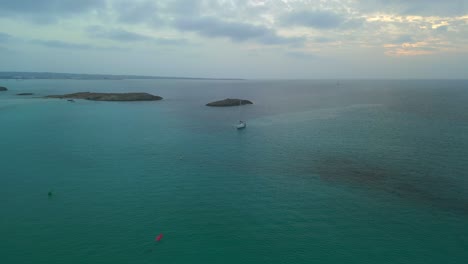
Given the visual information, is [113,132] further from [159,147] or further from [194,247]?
[194,247]

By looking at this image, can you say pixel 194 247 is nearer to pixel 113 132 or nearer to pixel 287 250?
pixel 287 250

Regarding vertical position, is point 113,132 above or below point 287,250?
above

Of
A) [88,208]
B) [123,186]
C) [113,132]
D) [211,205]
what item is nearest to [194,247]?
[211,205]

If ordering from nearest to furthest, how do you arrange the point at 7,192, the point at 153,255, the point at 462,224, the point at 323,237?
the point at 153,255 < the point at 323,237 < the point at 462,224 < the point at 7,192

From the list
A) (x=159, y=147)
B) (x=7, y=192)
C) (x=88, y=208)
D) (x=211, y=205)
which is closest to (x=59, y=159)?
(x=7, y=192)

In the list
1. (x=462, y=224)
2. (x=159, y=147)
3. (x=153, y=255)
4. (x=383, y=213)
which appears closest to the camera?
(x=153, y=255)

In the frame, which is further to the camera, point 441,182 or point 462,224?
point 441,182
